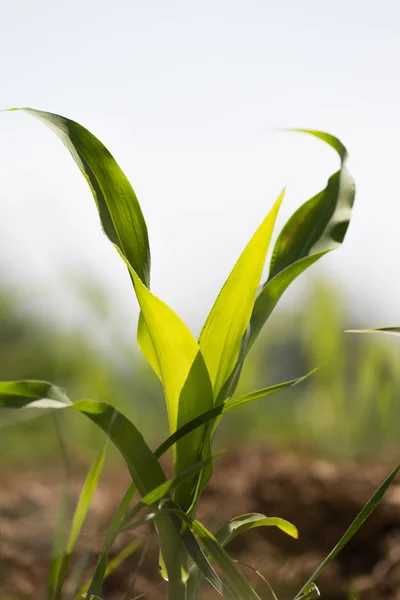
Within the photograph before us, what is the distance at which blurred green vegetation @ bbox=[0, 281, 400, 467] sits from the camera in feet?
6.12

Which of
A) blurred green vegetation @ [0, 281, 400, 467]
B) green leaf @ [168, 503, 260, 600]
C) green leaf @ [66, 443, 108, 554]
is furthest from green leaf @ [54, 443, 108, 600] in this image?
blurred green vegetation @ [0, 281, 400, 467]

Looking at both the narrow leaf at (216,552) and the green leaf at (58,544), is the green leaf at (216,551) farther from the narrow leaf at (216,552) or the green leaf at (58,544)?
the green leaf at (58,544)

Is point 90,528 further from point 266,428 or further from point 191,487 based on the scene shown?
point 266,428

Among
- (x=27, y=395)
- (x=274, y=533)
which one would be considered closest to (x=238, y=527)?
(x=27, y=395)

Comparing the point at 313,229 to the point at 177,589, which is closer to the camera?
the point at 177,589

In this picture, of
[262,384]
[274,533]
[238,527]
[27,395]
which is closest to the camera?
[27,395]

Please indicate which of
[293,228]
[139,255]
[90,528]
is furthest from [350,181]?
[90,528]

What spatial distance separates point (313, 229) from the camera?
0.71 meters

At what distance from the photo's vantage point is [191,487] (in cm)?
61

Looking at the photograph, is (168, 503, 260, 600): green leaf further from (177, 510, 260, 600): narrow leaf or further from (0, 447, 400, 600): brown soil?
(0, 447, 400, 600): brown soil

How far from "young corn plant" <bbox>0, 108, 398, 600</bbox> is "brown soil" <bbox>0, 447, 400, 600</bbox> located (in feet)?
0.88

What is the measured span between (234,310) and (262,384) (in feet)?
5.47

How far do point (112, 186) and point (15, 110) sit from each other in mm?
109

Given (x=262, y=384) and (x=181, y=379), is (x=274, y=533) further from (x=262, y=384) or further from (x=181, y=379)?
(x=262, y=384)
